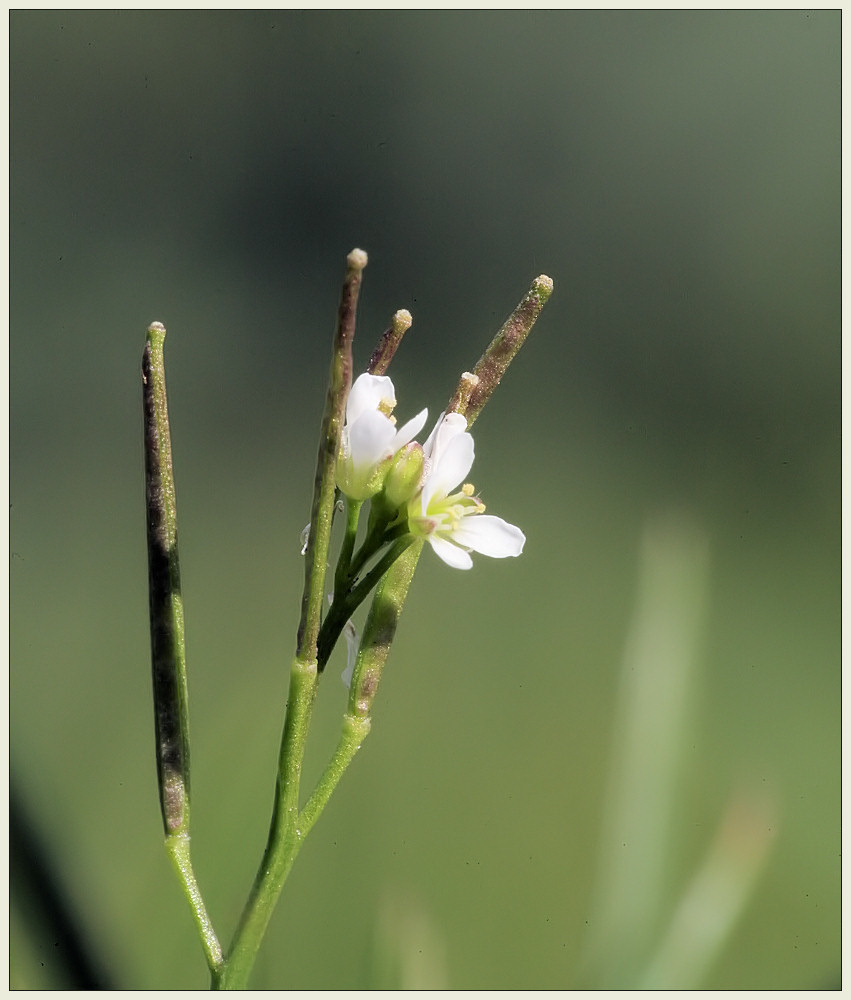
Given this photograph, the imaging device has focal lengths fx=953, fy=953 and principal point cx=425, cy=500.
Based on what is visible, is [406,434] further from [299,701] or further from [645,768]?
[645,768]

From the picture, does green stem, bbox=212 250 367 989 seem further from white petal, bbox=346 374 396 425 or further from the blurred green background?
the blurred green background

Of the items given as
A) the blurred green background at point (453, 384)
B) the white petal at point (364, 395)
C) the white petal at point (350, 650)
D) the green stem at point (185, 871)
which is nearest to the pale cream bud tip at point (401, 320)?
the white petal at point (364, 395)

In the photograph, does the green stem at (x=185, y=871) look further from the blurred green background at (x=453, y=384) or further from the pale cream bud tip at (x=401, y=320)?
the blurred green background at (x=453, y=384)

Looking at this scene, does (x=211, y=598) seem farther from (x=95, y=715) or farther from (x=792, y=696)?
(x=792, y=696)

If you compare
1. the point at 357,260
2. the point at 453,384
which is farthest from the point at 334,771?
the point at 453,384

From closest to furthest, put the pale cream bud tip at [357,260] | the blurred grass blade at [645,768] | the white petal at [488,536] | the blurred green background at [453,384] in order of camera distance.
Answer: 1. the pale cream bud tip at [357,260]
2. the white petal at [488,536]
3. the blurred grass blade at [645,768]
4. the blurred green background at [453,384]

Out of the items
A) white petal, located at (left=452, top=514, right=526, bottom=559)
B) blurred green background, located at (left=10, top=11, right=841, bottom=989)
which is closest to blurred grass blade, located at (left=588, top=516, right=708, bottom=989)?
white petal, located at (left=452, top=514, right=526, bottom=559)

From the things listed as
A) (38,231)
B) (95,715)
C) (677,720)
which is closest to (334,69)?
(38,231)
